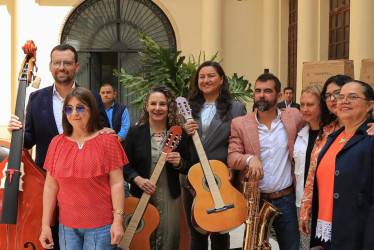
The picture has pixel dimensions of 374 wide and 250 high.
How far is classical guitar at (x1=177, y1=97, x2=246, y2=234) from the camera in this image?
3.77m

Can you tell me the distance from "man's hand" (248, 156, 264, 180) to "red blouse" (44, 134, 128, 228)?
971 millimetres

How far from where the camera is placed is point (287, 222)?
3832mm

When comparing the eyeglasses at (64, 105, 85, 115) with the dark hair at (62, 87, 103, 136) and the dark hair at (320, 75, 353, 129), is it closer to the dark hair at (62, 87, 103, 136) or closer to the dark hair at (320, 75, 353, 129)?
the dark hair at (62, 87, 103, 136)

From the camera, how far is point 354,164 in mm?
2920

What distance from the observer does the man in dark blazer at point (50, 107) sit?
372 centimetres

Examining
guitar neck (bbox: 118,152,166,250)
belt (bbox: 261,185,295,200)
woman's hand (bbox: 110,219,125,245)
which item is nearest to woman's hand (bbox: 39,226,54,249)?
woman's hand (bbox: 110,219,125,245)

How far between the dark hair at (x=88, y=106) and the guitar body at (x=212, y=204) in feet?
2.94

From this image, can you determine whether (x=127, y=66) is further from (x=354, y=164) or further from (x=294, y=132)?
(x=354, y=164)

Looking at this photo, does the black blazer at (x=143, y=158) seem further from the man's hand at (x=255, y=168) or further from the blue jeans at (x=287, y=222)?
the blue jeans at (x=287, y=222)

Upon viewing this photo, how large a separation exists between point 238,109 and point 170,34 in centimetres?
1004

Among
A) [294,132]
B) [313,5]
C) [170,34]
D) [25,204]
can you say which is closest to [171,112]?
[294,132]

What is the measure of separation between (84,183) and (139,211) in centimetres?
63

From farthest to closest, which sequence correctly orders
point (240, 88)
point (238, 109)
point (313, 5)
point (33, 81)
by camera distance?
point (313, 5), point (240, 88), point (238, 109), point (33, 81)

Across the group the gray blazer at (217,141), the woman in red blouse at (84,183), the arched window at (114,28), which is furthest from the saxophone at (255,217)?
the arched window at (114,28)
